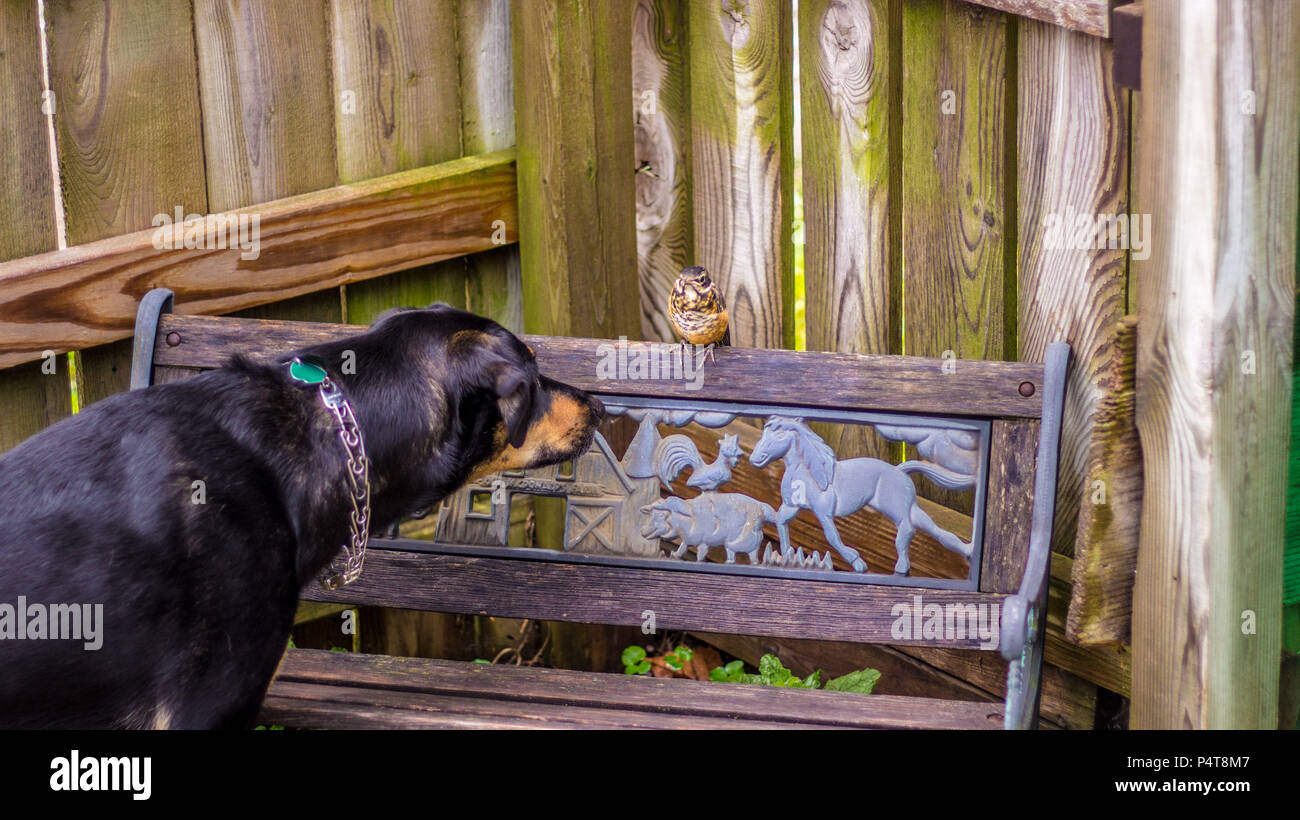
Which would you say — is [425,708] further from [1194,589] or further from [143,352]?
[1194,589]

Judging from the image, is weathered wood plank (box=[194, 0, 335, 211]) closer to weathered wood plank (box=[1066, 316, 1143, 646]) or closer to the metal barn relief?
the metal barn relief

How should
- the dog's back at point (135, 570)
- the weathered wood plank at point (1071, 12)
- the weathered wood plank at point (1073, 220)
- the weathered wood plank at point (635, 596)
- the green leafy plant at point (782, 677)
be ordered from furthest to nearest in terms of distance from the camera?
the green leafy plant at point (782, 677) < the weathered wood plank at point (635, 596) < the weathered wood plank at point (1073, 220) < the weathered wood plank at point (1071, 12) < the dog's back at point (135, 570)

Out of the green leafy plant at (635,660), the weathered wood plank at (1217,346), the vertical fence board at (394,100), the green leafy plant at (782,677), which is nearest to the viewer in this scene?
the weathered wood plank at (1217,346)

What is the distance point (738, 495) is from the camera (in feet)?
10.3

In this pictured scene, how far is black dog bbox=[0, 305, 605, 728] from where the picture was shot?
8.32 feet

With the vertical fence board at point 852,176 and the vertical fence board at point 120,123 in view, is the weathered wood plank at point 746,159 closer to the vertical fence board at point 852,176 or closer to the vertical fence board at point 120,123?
the vertical fence board at point 852,176

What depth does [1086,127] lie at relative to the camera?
2.81 m

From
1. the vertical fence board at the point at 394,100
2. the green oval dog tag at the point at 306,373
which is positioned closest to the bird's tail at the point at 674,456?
the green oval dog tag at the point at 306,373

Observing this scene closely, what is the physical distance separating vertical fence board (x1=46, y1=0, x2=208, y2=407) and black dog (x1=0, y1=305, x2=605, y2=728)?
2.96 feet

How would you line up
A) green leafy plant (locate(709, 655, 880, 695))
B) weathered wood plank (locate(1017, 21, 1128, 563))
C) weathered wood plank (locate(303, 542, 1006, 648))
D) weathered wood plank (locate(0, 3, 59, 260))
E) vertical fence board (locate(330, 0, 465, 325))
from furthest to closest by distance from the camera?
vertical fence board (locate(330, 0, 465, 325))
green leafy plant (locate(709, 655, 880, 695))
weathered wood plank (locate(0, 3, 59, 260))
weathered wood plank (locate(303, 542, 1006, 648))
weathered wood plank (locate(1017, 21, 1128, 563))

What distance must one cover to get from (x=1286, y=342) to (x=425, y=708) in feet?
6.44

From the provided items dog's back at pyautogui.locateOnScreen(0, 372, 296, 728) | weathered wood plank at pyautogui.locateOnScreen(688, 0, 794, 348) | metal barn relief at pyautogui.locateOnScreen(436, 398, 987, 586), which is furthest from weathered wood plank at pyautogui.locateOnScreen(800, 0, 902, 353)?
dog's back at pyautogui.locateOnScreen(0, 372, 296, 728)

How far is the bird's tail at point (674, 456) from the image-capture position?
314 centimetres

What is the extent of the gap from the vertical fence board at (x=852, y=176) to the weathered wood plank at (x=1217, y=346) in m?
0.93
